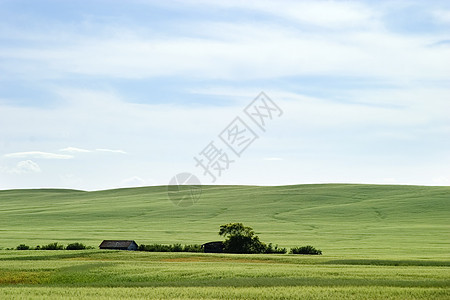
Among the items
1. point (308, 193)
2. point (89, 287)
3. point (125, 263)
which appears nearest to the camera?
point (89, 287)

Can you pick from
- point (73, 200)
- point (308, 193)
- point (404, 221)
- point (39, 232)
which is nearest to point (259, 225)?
point (404, 221)

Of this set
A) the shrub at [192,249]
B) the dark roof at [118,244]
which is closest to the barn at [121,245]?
the dark roof at [118,244]

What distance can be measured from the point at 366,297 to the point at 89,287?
11.6m

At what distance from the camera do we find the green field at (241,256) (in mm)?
27000

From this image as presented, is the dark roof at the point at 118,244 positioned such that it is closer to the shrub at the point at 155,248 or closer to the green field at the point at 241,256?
the shrub at the point at 155,248

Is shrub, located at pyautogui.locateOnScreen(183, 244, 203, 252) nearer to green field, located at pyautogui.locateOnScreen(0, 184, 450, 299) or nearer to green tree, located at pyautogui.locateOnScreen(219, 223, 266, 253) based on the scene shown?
green tree, located at pyautogui.locateOnScreen(219, 223, 266, 253)

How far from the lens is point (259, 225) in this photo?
7669 cm

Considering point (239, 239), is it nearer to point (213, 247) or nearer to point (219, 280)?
point (213, 247)

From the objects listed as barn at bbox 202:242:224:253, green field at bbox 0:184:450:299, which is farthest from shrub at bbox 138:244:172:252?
green field at bbox 0:184:450:299

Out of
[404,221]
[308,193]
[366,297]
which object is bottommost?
[366,297]

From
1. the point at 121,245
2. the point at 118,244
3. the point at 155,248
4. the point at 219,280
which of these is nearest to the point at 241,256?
the point at 155,248

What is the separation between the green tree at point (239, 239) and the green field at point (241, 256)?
18.2 ft

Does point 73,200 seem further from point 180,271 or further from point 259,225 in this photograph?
point 180,271

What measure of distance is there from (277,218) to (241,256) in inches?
1487
